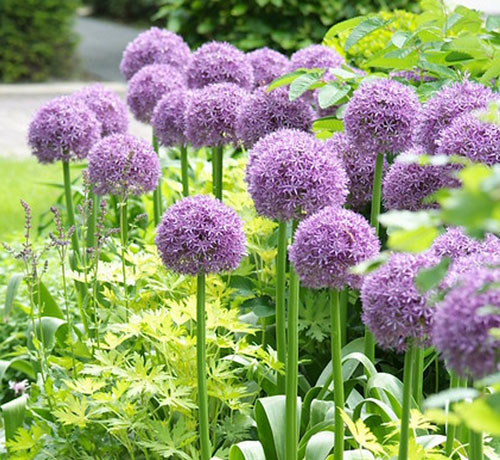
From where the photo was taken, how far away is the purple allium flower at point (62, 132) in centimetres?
355

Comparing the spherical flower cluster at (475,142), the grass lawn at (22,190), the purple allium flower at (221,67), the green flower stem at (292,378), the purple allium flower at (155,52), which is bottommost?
the grass lawn at (22,190)

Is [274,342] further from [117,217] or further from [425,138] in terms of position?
[117,217]

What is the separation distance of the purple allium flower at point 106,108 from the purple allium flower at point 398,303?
2469 millimetres

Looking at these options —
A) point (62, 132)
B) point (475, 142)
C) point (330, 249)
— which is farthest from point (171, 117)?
point (330, 249)

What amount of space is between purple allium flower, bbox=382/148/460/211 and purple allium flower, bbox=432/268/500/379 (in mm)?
1091

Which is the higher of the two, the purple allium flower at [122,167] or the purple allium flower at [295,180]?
the purple allium flower at [295,180]

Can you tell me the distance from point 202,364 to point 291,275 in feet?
1.20

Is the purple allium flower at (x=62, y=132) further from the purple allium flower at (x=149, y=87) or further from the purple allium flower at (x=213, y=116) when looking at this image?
the purple allium flower at (x=213, y=116)

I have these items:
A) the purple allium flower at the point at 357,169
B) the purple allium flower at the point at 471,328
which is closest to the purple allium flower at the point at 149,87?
the purple allium flower at the point at 357,169

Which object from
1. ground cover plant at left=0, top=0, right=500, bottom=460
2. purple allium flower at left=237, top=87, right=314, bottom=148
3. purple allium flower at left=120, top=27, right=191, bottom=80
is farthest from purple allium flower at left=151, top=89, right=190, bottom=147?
purple allium flower at left=120, top=27, right=191, bottom=80

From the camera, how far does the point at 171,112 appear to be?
3.62m

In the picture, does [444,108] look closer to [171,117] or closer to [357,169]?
[357,169]

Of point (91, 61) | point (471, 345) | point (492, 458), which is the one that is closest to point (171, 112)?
point (492, 458)

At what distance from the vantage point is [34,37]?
1447cm
